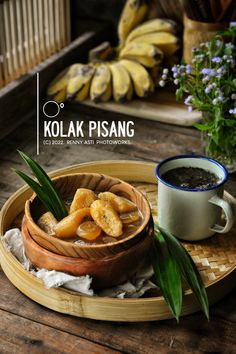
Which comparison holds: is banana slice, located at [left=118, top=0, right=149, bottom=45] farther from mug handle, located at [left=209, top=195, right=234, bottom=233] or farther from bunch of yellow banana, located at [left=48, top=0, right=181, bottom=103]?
mug handle, located at [left=209, top=195, right=234, bottom=233]

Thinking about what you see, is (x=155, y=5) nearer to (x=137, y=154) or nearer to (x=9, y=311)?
(x=137, y=154)

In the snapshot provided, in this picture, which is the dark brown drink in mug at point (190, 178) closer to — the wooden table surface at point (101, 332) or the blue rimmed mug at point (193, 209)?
the blue rimmed mug at point (193, 209)

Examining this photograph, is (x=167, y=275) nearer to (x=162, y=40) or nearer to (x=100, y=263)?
(x=100, y=263)

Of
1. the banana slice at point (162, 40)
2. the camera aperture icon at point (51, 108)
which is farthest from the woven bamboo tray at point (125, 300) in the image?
the banana slice at point (162, 40)

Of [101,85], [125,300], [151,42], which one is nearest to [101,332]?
[125,300]

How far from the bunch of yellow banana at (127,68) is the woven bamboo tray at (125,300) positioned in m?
0.49

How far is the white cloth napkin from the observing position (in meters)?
0.78

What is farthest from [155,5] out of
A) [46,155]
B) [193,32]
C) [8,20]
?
[46,155]

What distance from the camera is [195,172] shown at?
0.95 m

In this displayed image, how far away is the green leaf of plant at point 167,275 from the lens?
782 mm

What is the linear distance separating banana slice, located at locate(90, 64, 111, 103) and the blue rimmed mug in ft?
1.64

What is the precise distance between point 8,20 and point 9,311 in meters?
0.79

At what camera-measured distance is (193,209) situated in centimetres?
89

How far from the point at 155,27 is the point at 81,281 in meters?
0.88
